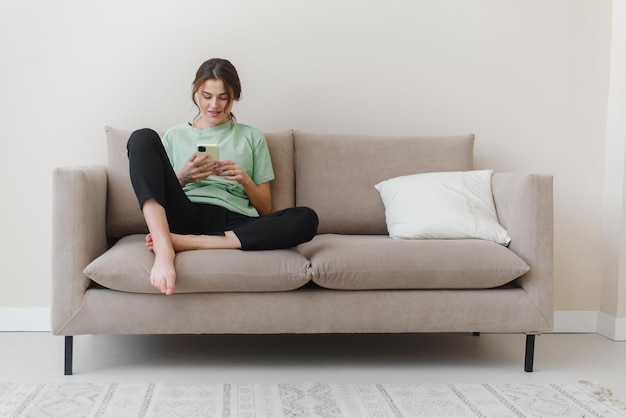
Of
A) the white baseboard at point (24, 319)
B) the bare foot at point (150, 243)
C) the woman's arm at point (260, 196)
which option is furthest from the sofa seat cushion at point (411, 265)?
the white baseboard at point (24, 319)

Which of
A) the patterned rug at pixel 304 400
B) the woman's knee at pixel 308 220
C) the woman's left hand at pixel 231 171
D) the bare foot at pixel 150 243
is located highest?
the woman's left hand at pixel 231 171

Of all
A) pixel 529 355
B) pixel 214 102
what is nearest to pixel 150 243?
pixel 214 102

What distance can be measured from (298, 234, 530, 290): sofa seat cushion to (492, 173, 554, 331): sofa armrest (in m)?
0.07

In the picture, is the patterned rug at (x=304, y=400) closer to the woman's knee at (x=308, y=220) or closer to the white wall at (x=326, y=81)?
the woman's knee at (x=308, y=220)

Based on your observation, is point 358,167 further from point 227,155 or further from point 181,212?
point 181,212

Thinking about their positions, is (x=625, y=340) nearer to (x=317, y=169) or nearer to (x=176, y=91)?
(x=317, y=169)

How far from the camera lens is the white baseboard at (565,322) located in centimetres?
→ 316

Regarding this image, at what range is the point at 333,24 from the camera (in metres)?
3.32

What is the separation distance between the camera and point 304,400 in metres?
2.17

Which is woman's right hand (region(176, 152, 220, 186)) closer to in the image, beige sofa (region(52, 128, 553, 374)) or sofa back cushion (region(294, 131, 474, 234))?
beige sofa (region(52, 128, 553, 374))

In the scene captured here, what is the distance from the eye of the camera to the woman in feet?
7.97

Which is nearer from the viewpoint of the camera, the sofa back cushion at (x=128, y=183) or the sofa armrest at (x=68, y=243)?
the sofa armrest at (x=68, y=243)

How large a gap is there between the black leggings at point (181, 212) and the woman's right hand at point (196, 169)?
0.13 m

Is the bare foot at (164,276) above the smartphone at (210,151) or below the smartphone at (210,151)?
below
